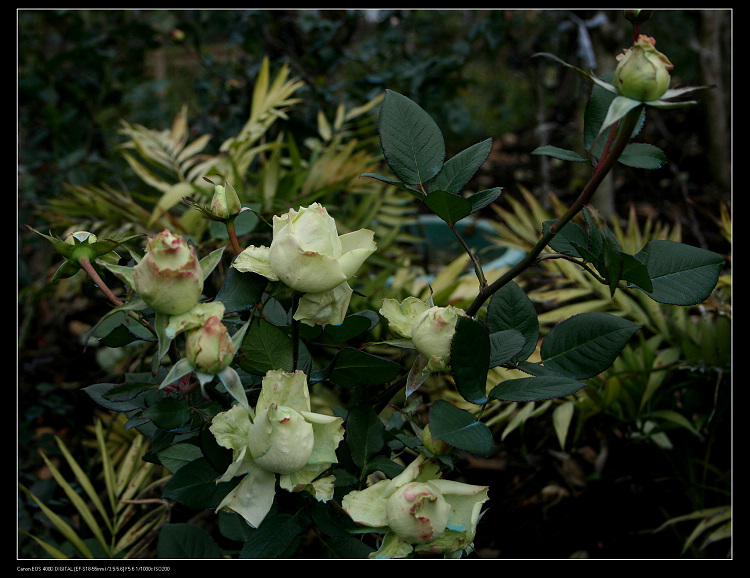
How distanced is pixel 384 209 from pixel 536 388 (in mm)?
916

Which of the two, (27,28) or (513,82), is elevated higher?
(27,28)

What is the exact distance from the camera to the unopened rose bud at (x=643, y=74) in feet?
1.02

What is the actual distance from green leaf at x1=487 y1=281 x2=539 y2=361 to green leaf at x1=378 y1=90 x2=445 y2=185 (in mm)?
111

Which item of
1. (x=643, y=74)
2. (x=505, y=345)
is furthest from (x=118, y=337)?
(x=643, y=74)

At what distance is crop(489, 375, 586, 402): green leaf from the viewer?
0.39m

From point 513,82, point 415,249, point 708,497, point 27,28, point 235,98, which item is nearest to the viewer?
point 708,497

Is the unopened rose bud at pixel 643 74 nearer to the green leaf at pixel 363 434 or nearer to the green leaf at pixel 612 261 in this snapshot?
the green leaf at pixel 612 261

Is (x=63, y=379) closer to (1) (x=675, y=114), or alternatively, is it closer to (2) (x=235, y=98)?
(2) (x=235, y=98)

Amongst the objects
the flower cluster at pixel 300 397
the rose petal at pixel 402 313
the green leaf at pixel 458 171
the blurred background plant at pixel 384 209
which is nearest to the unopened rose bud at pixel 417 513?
the flower cluster at pixel 300 397

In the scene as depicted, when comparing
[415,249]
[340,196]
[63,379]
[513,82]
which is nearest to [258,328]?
[340,196]

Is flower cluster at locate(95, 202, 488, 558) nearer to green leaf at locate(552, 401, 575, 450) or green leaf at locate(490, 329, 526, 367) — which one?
green leaf at locate(490, 329, 526, 367)

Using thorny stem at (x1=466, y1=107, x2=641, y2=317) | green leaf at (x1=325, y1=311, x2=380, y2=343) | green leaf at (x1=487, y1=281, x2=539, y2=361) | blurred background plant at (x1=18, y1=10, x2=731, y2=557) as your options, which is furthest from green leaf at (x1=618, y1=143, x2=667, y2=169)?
blurred background plant at (x1=18, y1=10, x2=731, y2=557)

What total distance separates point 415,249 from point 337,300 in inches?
59.3

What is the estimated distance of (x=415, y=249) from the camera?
1.89 m
